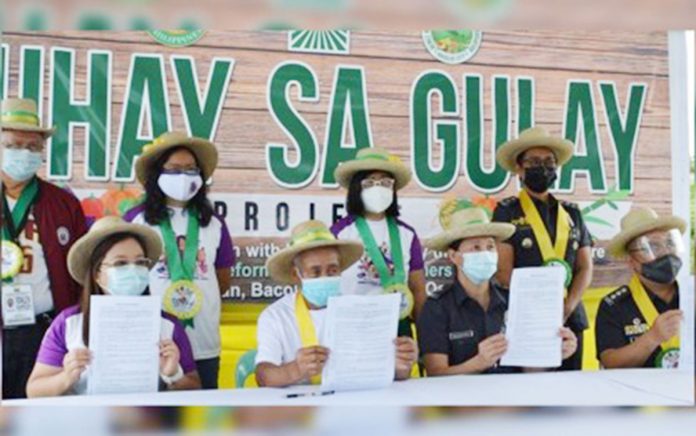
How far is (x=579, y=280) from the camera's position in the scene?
3172 millimetres

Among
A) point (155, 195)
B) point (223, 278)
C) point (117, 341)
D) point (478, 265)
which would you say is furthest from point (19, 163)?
point (478, 265)

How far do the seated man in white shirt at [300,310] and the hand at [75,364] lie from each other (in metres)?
0.61

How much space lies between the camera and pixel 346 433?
3133 mm

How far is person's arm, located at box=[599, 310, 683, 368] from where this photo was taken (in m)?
Result: 3.21

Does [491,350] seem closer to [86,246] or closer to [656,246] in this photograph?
[656,246]

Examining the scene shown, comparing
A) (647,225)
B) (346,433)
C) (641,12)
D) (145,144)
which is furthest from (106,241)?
(641,12)

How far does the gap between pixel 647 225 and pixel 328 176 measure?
4.10 feet

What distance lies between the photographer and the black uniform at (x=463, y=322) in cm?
310

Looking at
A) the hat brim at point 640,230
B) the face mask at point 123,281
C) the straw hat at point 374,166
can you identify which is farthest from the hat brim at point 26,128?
the hat brim at point 640,230

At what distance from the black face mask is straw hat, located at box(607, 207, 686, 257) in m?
0.11

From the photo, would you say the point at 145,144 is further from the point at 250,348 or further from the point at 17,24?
the point at 250,348

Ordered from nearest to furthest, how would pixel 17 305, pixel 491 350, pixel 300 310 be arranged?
pixel 17 305 → pixel 300 310 → pixel 491 350

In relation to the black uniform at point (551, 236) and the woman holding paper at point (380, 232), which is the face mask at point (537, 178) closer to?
the black uniform at point (551, 236)

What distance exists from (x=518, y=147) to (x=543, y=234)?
0.35m
